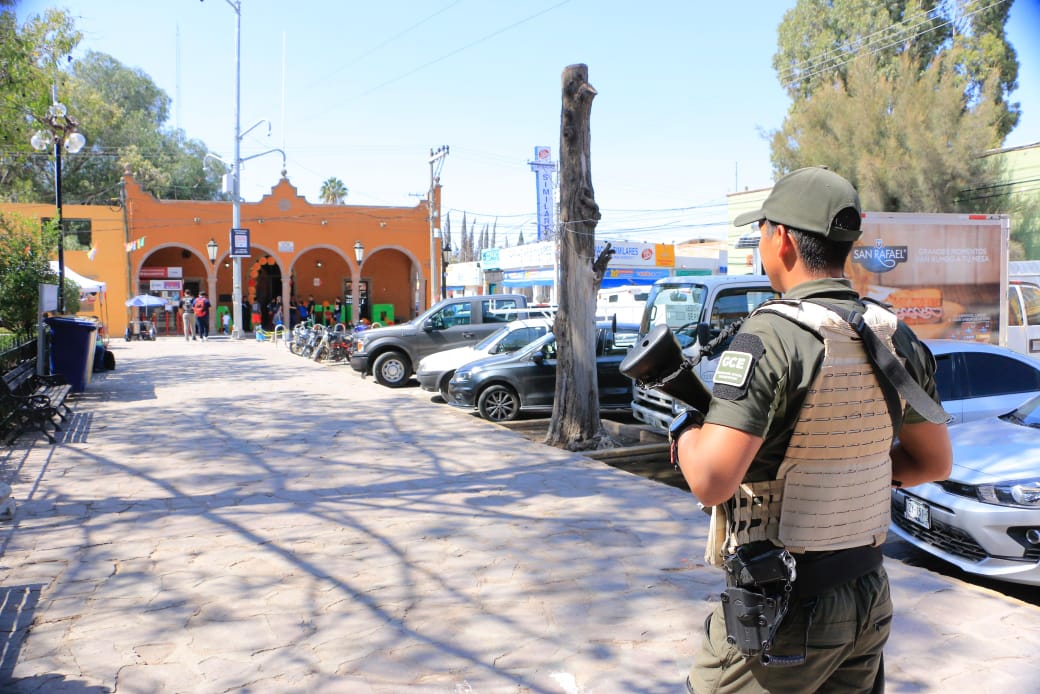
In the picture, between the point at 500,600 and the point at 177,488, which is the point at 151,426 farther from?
the point at 500,600

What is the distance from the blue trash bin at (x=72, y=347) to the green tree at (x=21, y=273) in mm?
424

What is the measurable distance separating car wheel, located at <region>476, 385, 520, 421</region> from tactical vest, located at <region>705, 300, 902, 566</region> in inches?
370

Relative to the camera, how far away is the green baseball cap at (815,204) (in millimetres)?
1945

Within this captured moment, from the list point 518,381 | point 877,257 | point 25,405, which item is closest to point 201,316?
point 25,405

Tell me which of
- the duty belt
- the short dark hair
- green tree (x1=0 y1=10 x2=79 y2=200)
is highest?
green tree (x1=0 y1=10 x2=79 y2=200)

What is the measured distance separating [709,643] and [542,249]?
92.3ft

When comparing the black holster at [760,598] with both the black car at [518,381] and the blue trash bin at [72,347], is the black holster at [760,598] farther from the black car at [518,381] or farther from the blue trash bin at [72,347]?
the blue trash bin at [72,347]

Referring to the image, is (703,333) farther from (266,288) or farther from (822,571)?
(266,288)

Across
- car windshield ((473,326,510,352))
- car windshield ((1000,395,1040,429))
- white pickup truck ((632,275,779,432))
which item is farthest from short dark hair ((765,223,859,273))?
car windshield ((473,326,510,352))

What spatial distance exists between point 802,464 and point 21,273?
13.4 meters

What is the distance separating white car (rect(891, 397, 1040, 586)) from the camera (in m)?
4.77

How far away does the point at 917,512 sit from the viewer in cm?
540

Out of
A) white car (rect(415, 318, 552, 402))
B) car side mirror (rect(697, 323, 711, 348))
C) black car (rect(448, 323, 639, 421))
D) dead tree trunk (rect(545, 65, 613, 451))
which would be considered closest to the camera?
car side mirror (rect(697, 323, 711, 348))

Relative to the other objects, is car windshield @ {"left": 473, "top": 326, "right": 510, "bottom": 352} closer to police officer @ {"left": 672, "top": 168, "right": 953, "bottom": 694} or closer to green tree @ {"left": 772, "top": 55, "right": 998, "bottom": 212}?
police officer @ {"left": 672, "top": 168, "right": 953, "bottom": 694}
